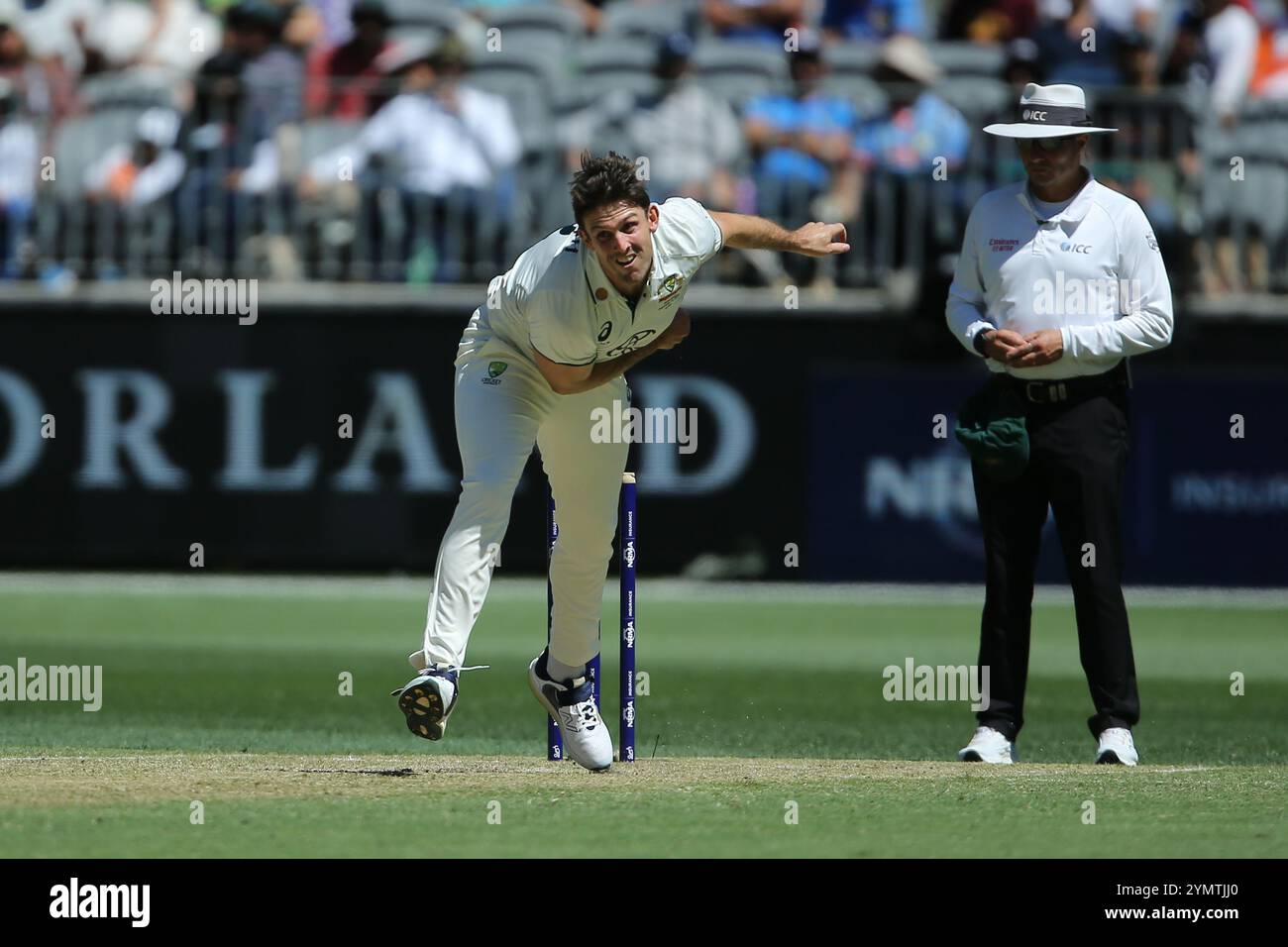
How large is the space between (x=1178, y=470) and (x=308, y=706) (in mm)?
7773

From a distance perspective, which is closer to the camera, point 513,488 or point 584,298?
point 584,298

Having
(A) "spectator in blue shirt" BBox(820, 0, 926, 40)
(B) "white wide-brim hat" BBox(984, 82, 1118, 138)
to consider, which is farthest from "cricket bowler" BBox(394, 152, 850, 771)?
(A) "spectator in blue shirt" BBox(820, 0, 926, 40)

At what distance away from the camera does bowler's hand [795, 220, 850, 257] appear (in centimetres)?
786

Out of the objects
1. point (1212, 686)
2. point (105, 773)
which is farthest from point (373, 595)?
point (105, 773)

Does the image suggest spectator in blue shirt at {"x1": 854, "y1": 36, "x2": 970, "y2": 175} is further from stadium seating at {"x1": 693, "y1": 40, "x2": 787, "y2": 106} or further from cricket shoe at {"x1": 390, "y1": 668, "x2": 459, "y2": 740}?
cricket shoe at {"x1": 390, "y1": 668, "x2": 459, "y2": 740}

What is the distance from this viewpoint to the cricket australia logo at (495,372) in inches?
300

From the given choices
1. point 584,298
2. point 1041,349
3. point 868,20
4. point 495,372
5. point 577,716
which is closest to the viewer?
point 584,298

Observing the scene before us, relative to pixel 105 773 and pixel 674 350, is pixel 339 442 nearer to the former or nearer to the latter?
pixel 674 350

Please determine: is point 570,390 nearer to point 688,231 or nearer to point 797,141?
point 688,231

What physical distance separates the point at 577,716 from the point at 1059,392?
2.34m

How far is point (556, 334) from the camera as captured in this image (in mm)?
7355

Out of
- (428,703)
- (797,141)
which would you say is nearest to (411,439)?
(797,141)

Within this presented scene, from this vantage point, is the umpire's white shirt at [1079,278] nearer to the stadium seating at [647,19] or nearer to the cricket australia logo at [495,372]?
the cricket australia logo at [495,372]

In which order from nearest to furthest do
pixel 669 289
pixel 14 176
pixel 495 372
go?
pixel 669 289 → pixel 495 372 → pixel 14 176
